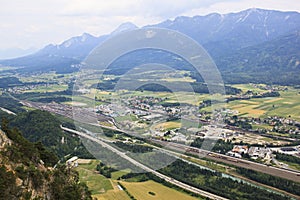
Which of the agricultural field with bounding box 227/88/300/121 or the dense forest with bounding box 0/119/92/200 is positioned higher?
the dense forest with bounding box 0/119/92/200

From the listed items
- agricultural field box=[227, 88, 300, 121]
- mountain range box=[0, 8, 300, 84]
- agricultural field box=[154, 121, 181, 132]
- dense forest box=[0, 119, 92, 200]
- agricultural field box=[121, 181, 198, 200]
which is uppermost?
mountain range box=[0, 8, 300, 84]

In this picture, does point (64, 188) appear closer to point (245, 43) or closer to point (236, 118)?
point (236, 118)

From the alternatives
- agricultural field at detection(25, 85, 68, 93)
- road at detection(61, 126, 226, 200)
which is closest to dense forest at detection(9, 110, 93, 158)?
road at detection(61, 126, 226, 200)

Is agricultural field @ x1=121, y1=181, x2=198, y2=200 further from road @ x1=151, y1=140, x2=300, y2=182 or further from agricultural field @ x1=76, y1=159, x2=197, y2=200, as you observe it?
road @ x1=151, y1=140, x2=300, y2=182

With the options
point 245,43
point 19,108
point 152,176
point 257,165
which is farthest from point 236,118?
point 245,43

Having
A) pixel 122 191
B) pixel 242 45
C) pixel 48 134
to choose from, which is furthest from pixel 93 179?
pixel 242 45

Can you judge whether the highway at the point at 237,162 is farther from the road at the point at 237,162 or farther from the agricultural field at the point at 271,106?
the agricultural field at the point at 271,106

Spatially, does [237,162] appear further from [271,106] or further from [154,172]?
[271,106]
